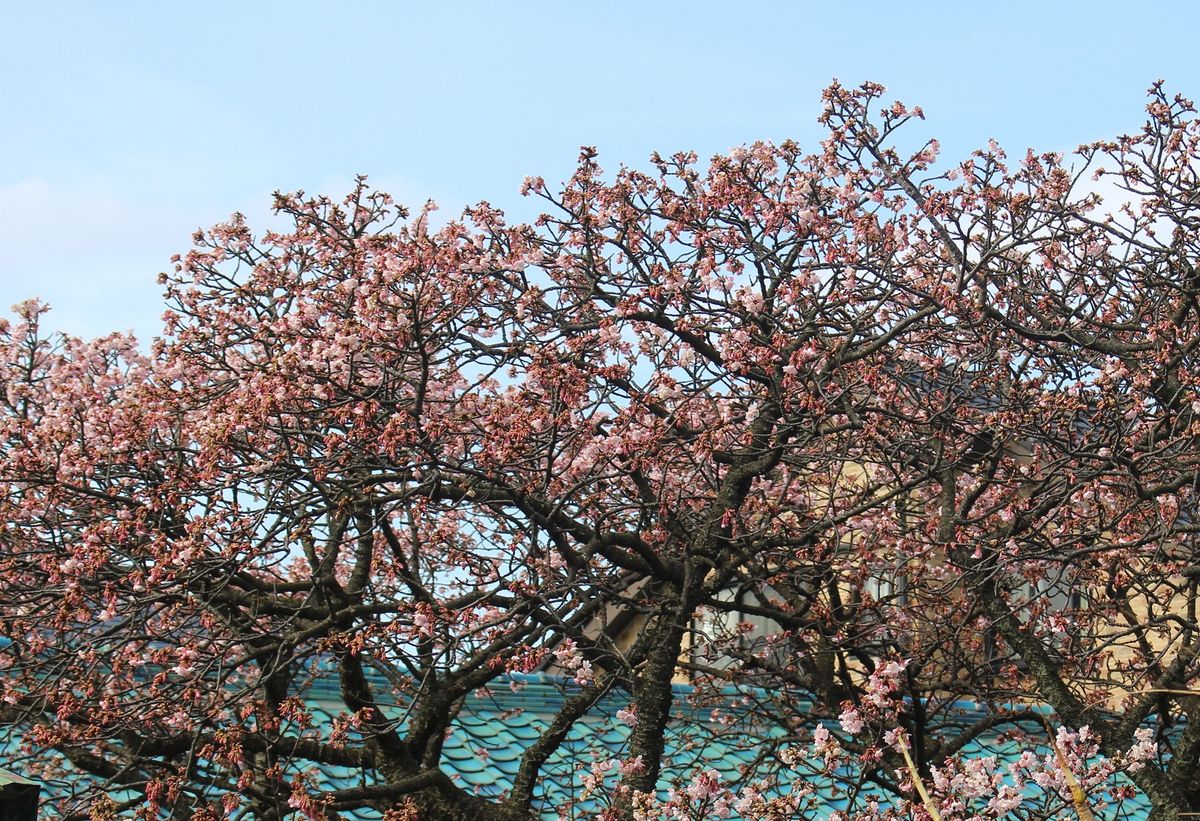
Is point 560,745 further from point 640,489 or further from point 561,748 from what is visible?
point 640,489

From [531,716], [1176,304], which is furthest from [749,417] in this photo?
[531,716]

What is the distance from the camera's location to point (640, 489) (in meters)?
8.76

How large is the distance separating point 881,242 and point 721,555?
2.62m

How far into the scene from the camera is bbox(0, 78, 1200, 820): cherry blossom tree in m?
7.87

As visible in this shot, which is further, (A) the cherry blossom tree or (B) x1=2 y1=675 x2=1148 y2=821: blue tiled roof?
(B) x1=2 y1=675 x2=1148 y2=821: blue tiled roof

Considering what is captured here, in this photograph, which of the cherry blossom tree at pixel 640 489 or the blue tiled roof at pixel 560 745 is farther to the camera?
the blue tiled roof at pixel 560 745

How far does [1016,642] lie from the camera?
913cm

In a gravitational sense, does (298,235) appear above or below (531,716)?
above

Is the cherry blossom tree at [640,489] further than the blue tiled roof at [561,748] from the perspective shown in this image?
No

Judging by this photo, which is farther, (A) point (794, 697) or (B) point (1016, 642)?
(A) point (794, 697)

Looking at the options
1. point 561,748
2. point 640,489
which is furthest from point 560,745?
point 640,489

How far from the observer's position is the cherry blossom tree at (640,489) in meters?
7.87

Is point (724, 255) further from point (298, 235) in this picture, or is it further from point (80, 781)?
point (80, 781)

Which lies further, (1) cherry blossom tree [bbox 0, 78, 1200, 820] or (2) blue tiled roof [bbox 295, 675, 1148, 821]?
(2) blue tiled roof [bbox 295, 675, 1148, 821]
